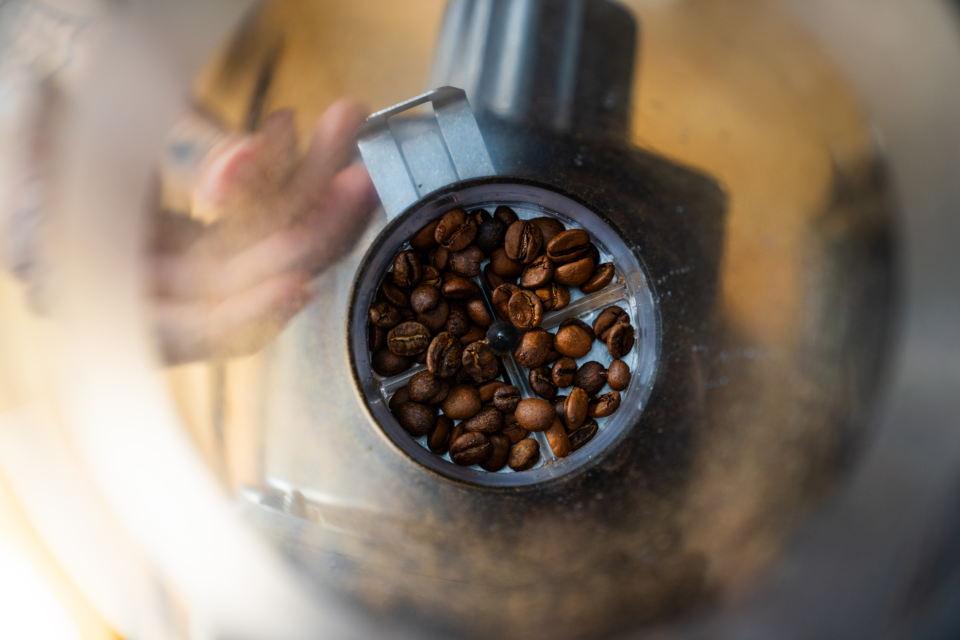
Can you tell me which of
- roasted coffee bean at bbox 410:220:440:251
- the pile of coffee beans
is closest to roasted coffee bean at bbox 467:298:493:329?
the pile of coffee beans

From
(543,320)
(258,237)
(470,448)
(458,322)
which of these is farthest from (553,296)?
(258,237)

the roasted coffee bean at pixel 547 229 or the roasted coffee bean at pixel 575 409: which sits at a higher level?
the roasted coffee bean at pixel 547 229

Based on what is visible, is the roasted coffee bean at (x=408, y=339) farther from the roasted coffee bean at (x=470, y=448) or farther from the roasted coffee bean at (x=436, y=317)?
the roasted coffee bean at (x=470, y=448)

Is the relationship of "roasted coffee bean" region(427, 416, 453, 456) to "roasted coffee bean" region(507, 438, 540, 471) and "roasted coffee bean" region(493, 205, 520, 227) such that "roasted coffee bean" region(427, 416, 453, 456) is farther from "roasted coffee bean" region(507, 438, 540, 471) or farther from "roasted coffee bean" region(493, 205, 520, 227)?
"roasted coffee bean" region(493, 205, 520, 227)

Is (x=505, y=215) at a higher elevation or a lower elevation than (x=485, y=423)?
higher

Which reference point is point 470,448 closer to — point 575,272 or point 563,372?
point 563,372

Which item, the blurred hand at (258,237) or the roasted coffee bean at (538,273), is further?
the roasted coffee bean at (538,273)

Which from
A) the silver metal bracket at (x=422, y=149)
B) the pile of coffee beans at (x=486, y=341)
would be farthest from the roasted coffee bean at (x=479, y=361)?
the silver metal bracket at (x=422, y=149)
